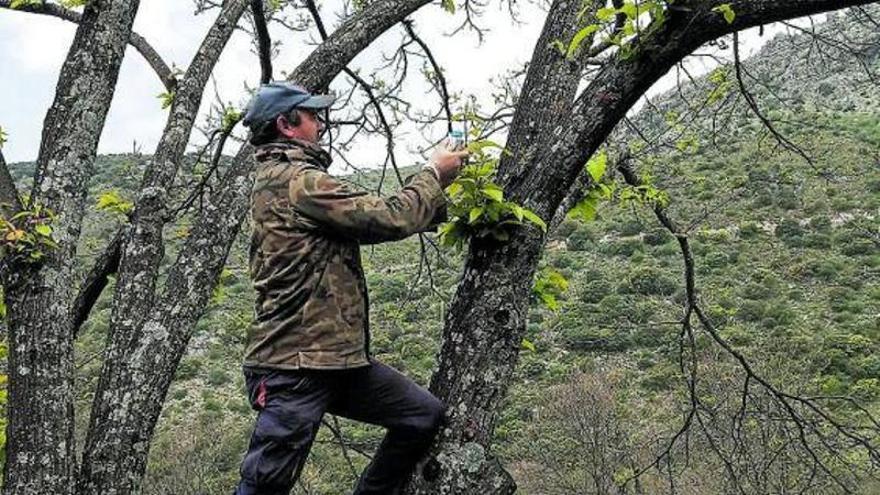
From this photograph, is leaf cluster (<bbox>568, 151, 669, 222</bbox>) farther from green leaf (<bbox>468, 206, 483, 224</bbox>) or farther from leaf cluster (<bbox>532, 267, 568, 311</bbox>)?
green leaf (<bbox>468, 206, 483, 224</bbox>)

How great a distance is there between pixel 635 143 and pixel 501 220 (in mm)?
3163

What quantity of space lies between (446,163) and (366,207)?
10.8 inches

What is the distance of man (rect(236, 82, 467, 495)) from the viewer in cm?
245

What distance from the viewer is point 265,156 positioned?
2.69 m

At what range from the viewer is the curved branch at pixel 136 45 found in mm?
4535

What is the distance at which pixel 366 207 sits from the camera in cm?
242

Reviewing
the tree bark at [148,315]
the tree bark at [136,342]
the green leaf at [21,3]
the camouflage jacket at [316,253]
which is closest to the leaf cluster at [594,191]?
the camouflage jacket at [316,253]

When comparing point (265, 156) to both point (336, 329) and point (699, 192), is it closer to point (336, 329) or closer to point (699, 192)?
point (336, 329)

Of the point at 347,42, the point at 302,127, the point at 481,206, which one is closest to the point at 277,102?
the point at 302,127

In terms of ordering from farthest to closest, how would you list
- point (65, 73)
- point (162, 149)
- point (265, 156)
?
point (162, 149), point (65, 73), point (265, 156)

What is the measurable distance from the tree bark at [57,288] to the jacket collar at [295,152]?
2.89ft

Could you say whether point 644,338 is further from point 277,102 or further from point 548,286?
point 277,102

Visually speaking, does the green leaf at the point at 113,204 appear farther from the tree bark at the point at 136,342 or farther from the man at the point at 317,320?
the man at the point at 317,320

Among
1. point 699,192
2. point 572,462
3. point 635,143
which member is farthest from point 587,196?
point 699,192
